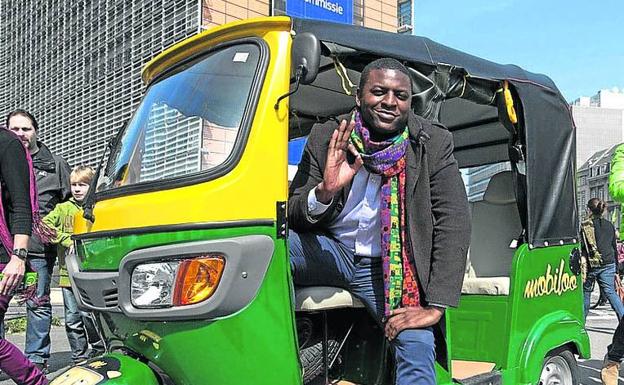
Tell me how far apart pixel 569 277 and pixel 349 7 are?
38.3 feet

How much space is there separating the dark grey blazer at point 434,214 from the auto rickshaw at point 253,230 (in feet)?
1.34

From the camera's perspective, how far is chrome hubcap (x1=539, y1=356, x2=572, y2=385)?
4203 mm

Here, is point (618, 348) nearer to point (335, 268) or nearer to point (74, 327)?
point (335, 268)

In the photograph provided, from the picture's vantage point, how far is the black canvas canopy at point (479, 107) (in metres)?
3.09

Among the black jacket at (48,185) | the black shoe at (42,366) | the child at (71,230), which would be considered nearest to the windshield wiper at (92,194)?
the child at (71,230)

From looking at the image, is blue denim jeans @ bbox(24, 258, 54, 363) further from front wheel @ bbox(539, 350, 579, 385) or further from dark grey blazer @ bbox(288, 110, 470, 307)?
front wheel @ bbox(539, 350, 579, 385)

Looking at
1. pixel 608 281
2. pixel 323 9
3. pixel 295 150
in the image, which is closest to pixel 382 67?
pixel 295 150

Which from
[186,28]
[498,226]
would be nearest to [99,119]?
[186,28]

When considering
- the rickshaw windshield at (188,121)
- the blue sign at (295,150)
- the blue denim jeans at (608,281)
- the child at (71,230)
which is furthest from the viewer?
the blue denim jeans at (608,281)

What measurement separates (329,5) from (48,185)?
1019cm

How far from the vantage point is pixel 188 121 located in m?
3.01

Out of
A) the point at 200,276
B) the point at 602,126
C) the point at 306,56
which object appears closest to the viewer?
Answer: the point at 200,276

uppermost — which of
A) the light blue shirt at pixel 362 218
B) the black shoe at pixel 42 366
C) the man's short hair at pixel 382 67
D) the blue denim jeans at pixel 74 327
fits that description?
the man's short hair at pixel 382 67

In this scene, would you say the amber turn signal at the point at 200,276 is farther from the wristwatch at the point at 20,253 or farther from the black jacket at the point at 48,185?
the black jacket at the point at 48,185
